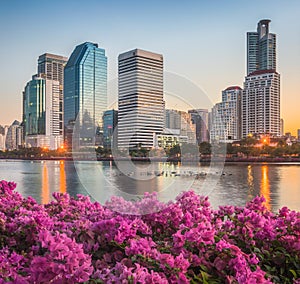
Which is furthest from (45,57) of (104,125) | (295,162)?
(104,125)

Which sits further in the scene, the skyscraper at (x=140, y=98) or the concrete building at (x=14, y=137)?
the concrete building at (x=14, y=137)

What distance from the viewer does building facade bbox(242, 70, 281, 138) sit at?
321ft

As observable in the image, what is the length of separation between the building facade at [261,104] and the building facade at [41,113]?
50.3 meters

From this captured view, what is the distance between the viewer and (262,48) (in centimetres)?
14550

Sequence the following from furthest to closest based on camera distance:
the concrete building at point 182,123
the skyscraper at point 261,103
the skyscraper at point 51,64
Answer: the skyscraper at point 51,64
the skyscraper at point 261,103
the concrete building at point 182,123

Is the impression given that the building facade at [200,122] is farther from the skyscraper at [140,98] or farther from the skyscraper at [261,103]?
the skyscraper at [261,103]

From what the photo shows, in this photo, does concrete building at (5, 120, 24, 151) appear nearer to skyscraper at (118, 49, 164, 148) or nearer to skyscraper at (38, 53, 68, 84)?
skyscraper at (38, 53, 68, 84)

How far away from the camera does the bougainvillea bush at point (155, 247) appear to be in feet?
4.50

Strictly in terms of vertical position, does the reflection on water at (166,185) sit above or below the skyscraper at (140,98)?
below

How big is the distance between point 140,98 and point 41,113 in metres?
120

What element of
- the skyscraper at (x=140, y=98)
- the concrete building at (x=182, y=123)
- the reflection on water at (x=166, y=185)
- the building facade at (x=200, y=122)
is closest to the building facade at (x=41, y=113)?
the reflection on water at (x=166, y=185)

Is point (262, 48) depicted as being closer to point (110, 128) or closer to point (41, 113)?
point (41, 113)

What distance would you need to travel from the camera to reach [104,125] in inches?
151

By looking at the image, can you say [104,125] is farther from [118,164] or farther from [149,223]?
[149,223]
